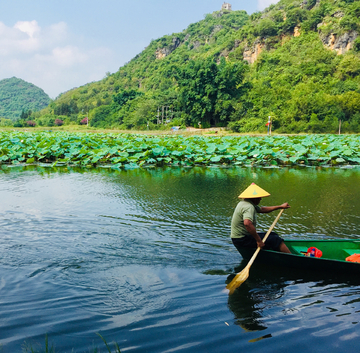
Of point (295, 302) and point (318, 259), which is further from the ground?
point (318, 259)

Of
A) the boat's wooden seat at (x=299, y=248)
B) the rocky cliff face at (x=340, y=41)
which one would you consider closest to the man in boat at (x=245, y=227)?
the boat's wooden seat at (x=299, y=248)

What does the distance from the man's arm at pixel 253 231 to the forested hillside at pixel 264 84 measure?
26.7m

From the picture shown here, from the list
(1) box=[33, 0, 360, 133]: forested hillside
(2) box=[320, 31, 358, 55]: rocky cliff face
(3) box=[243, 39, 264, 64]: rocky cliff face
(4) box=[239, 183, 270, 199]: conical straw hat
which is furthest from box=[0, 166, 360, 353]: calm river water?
(3) box=[243, 39, 264, 64]: rocky cliff face

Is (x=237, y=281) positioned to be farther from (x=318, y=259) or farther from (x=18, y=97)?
(x=18, y=97)

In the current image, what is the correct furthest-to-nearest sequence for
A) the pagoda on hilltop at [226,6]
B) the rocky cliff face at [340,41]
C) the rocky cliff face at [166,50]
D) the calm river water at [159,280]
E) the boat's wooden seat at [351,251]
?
the pagoda on hilltop at [226,6], the rocky cliff face at [166,50], the rocky cliff face at [340,41], the boat's wooden seat at [351,251], the calm river water at [159,280]

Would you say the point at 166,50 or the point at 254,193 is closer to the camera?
the point at 254,193

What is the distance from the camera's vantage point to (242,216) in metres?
3.57

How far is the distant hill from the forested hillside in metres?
42.5

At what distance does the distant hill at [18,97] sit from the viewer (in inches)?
4392

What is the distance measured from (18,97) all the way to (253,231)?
132 m

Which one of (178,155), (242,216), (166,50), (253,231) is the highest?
(166,50)

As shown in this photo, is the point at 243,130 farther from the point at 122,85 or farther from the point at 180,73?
the point at 122,85

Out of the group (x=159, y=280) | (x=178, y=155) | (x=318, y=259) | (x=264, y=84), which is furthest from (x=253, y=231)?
(x=264, y=84)

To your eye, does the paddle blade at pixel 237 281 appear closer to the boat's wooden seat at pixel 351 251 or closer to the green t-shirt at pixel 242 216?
the green t-shirt at pixel 242 216
